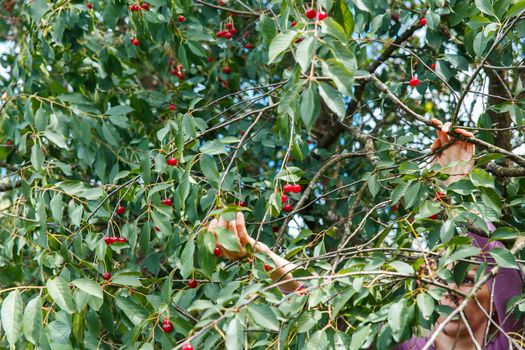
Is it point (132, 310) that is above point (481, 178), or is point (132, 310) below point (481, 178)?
below

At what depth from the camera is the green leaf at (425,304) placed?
1.69 meters

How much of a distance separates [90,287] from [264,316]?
62 cm

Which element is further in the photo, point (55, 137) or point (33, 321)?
point (55, 137)

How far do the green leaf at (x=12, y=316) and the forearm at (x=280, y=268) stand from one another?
63 centimetres

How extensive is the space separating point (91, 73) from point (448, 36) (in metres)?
1.56

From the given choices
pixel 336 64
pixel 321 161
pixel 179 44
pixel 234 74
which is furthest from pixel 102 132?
pixel 336 64

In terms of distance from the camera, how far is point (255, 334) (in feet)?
7.48

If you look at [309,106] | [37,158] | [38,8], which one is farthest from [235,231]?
[38,8]

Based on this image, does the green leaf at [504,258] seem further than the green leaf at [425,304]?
Yes

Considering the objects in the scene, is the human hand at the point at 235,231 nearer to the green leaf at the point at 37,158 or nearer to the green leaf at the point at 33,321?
the green leaf at the point at 33,321

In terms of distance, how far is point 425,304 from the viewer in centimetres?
171

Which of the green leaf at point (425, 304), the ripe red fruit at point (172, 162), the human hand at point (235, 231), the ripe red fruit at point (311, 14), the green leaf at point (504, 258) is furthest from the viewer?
the ripe red fruit at point (172, 162)

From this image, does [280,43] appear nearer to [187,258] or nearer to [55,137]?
[187,258]

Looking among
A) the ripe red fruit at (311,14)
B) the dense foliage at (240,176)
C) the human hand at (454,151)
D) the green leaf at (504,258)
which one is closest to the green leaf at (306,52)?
the dense foliage at (240,176)
